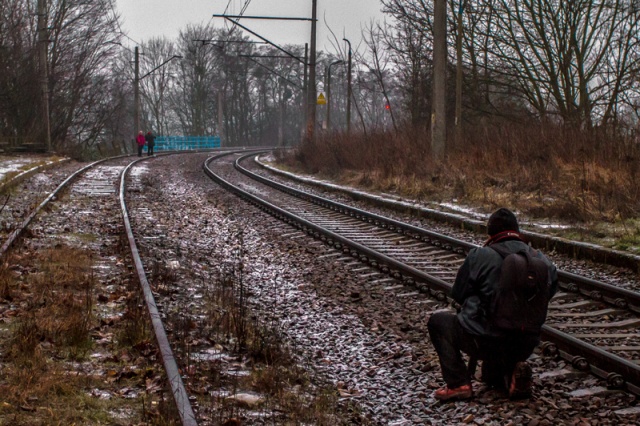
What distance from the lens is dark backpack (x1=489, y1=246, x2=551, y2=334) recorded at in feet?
16.4

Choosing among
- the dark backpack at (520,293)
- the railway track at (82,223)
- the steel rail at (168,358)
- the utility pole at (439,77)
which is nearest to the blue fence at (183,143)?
the railway track at (82,223)

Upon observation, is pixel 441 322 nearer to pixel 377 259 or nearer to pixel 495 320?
pixel 495 320

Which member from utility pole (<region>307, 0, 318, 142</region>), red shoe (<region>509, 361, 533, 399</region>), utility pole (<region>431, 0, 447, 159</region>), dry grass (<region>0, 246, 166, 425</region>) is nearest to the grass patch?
utility pole (<region>431, 0, 447, 159</region>)

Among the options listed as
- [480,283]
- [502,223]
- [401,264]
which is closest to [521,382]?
[480,283]

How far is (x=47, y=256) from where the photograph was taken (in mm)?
9898

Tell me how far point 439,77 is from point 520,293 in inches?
593

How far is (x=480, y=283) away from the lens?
17.0ft

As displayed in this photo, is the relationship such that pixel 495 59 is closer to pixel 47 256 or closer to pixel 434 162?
pixel 434 162

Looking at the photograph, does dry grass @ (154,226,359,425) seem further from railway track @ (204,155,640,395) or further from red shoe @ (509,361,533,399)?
railway track @ (204,155,640,395)

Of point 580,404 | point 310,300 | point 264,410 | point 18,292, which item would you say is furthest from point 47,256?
point 580,404

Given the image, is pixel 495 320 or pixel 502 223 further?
pixel 502 223

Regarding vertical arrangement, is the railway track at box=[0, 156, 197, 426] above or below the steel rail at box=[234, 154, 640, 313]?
above

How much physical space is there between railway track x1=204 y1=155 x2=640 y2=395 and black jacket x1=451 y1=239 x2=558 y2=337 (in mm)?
894

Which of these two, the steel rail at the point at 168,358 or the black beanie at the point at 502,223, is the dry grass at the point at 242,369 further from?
the black beanie at the point at 502,223
